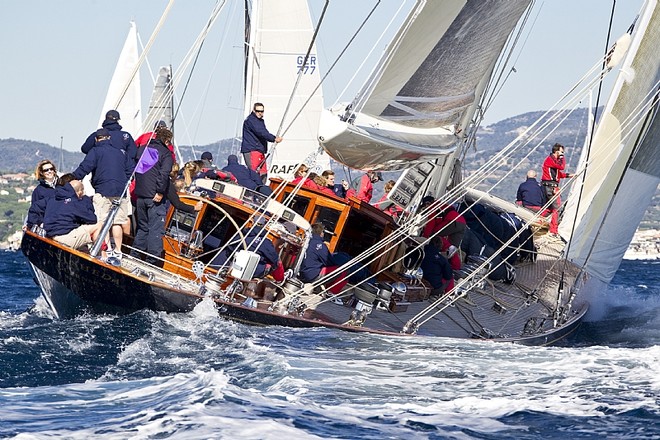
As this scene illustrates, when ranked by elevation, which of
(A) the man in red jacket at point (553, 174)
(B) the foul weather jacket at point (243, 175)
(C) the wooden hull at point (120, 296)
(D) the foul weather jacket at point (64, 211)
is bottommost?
(C) the wooden hull at point (120, 296)

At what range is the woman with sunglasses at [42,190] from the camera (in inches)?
548

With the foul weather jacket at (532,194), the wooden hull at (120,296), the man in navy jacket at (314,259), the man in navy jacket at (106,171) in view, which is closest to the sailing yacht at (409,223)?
the wooden hull at (120,296)

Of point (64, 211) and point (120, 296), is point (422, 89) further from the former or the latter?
point (64, 211)

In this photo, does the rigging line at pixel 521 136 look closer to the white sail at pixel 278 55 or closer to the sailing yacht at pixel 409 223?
the sailing yacht at pixel 409 223

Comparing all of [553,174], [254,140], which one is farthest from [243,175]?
Answer: [553,174]

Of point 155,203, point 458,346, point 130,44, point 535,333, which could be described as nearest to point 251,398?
point 458,346

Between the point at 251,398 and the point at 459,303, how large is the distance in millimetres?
7011

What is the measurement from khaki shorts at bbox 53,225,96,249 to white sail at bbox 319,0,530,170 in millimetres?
2950

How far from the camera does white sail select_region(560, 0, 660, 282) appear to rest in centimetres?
1758

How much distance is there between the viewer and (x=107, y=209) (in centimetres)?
1408

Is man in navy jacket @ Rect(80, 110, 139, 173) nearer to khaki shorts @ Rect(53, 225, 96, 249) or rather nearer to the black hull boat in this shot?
the black hull boat

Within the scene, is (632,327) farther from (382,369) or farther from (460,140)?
(382,369)

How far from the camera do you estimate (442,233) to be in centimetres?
1705

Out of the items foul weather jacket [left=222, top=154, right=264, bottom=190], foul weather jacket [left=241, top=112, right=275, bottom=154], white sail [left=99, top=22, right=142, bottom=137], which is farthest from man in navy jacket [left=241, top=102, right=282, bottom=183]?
white sail [left=99, top=22, right=142, bottom=137]
